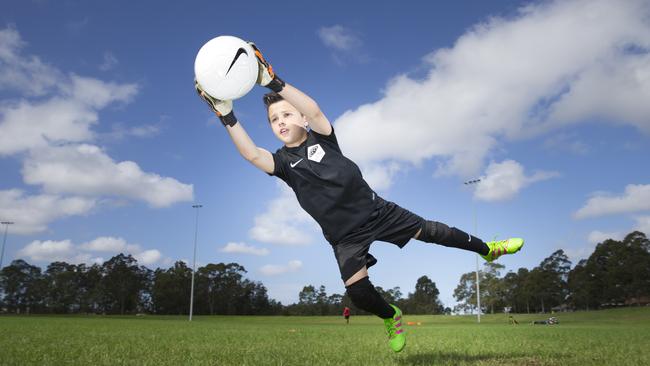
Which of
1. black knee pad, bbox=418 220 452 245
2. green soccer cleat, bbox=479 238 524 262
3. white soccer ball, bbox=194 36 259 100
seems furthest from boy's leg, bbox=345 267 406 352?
white soccer ball, bbox=194 36 259 100

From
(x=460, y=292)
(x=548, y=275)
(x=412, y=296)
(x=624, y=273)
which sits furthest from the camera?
(x=412, y=296)

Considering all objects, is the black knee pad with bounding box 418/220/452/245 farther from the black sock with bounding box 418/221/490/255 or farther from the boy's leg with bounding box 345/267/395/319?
the boy's leg with bounding box 345/267/395/319

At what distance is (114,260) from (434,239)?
99.0 m

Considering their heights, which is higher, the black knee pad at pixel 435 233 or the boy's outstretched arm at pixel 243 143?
the boy's outstretched arm at pixel 243 143

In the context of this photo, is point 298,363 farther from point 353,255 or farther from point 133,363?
A: point 133,363

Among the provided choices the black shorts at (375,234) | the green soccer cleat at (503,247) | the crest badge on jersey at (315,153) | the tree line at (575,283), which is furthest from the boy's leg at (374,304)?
the tree line at (575,283)

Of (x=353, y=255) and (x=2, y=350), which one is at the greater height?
(x=353, y=255)

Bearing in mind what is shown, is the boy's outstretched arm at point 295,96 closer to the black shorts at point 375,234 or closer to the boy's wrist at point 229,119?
the boy's wrist at point 229,119

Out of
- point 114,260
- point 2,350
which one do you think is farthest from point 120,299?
point 2,350

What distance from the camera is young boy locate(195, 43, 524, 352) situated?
498 cm

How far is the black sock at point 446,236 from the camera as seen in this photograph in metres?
5.59

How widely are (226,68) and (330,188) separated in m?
1.62

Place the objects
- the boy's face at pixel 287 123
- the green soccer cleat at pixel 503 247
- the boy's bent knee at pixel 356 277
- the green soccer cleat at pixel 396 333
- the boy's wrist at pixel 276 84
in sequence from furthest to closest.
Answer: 1. the green soccer cleat at pixel 503 247
2. the green soccer cleat at pixel 396 333
3. the boy's face at pixel 287 123
4. the boy's bent knee at pixel 356 277
5. the boy's wrist at pixel 276 84

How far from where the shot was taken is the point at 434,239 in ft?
18.4
